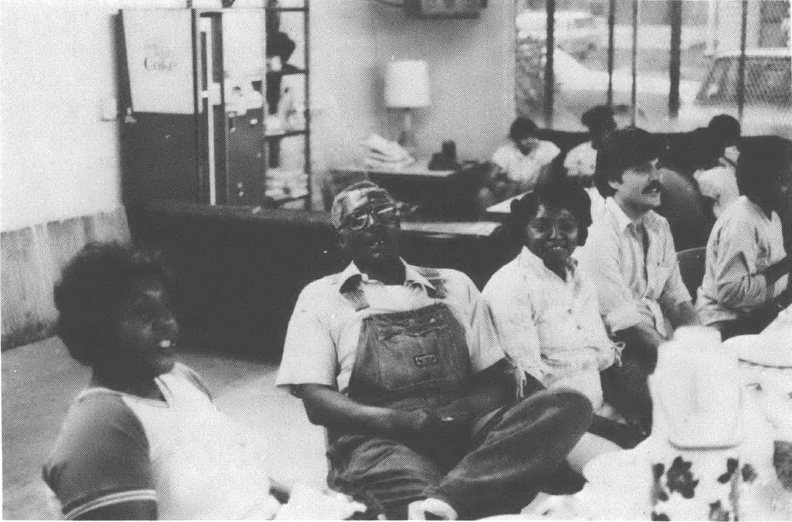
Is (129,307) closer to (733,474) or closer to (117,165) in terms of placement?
(733,474)

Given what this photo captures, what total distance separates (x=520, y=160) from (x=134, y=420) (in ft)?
18.2

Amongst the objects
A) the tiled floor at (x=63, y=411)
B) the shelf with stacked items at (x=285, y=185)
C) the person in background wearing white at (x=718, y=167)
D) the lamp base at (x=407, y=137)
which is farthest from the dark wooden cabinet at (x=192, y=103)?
the person in background wearing white at (x=718, y=167)

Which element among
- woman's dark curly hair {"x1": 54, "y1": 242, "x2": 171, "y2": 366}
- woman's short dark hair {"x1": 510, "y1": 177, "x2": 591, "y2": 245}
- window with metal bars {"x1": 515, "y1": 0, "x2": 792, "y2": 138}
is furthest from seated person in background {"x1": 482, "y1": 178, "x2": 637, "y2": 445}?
window with metal bars {"x1": 515, "y1": 0, "x2": 792, "y2": 138}

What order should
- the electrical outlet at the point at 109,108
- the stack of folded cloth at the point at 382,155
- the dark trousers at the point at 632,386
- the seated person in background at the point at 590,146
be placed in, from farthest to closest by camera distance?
1. the stack of folded cloth at the point at 382,155
2. the seated person in background at the point at 590,146
3. the electrical outlet at the point at 109,108
4. the dark trousers at the point at 632,386

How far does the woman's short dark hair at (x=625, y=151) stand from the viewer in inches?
102

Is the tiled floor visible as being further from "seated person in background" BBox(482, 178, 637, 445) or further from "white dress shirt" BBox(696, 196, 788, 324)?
"white dress shirt" BBox(696, 196, 788, 324)

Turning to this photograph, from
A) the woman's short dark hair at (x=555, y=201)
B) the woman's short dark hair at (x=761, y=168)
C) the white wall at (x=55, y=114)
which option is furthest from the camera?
the white wall at (x=55, y=114)

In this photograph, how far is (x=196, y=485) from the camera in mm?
1513

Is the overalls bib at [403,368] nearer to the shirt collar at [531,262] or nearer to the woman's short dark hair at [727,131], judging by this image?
the shirt collar at [531,262]

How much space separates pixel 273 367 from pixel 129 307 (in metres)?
2.74

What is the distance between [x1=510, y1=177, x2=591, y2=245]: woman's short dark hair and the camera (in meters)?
2.28

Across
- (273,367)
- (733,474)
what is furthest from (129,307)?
(273,367)

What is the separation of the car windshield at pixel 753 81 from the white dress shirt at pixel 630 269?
1.81 meters

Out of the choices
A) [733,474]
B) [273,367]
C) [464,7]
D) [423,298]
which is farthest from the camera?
[464,7]
